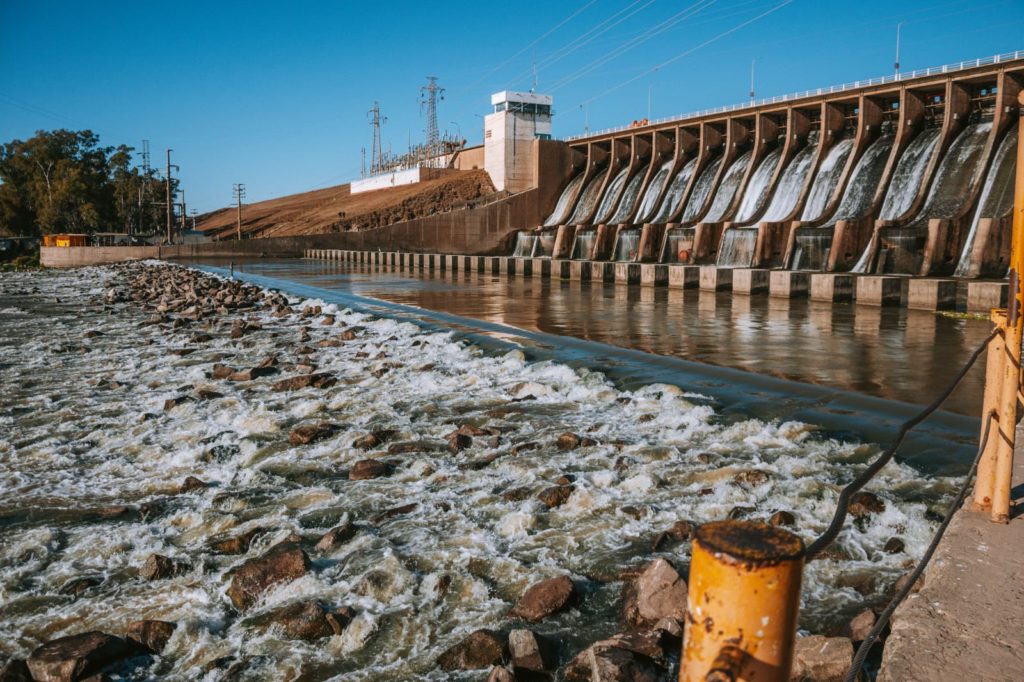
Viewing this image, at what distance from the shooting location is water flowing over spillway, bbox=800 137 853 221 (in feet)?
104

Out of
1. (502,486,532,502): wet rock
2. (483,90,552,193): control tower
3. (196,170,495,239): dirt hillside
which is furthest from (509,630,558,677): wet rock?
(483,90,552,193): control tower

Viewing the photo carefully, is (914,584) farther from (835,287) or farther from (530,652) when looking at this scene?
(835,287)

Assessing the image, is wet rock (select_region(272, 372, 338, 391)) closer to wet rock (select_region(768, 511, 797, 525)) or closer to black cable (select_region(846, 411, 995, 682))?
wet rock (select_region(768, 511, 797, 525))

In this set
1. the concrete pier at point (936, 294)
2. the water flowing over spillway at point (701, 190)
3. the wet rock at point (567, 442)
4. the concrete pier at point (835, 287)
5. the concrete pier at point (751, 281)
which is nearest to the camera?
the wet rock at point (567, 442)

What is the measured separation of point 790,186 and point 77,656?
3457cm

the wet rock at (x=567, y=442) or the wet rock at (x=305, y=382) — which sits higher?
the wet rock at (x=305, y=382)

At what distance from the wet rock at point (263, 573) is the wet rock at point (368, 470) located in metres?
1.76

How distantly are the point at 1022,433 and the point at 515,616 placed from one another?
14.8ft

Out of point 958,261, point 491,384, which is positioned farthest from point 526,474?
point 958,261

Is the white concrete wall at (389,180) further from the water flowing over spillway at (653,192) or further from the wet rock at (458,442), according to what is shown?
the wet rock at (458,442)

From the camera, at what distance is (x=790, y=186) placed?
33875mm

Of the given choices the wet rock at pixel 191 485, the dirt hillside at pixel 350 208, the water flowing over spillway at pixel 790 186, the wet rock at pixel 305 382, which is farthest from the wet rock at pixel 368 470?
the dirt hillside at pixel 350 208

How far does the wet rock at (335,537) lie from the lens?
16.9 feet

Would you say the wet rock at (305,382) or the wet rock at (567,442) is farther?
the wet rock at (305,382)
